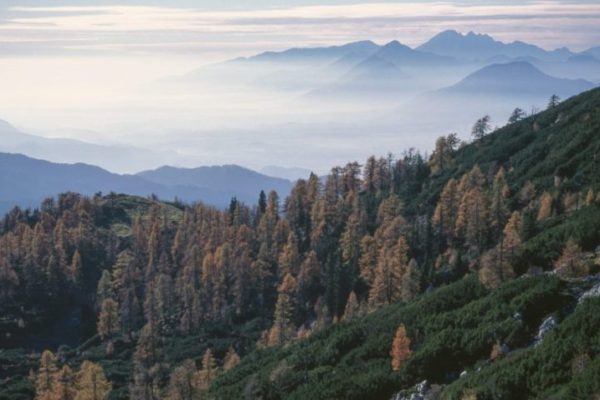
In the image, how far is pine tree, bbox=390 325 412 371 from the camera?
53.0m

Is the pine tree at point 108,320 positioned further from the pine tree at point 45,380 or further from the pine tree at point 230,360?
the pine tree at point 230,360

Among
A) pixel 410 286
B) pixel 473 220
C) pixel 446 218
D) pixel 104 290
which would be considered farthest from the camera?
pixel 104 290

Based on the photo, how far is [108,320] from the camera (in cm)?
11100

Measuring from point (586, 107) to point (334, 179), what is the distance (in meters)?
50.5

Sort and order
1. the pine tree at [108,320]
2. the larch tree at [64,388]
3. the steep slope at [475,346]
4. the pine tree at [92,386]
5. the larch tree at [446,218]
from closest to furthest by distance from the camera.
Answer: the steep slope at [475,346], the pine tree at [92,386], the larch tree at [64,388], the larch tree at [446,218], the pine tree at [108,320]

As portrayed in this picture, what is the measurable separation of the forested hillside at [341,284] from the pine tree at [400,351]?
194 mm

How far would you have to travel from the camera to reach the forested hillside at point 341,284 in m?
50.3

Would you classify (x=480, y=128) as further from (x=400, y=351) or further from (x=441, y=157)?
(x=400, y=351)

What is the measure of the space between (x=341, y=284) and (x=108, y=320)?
40.2 metres

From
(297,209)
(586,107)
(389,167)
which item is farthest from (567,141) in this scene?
(297,209)

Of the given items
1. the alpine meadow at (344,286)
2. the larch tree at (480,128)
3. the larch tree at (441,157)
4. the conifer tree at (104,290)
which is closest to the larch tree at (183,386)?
the alpine meadow at (344,286)

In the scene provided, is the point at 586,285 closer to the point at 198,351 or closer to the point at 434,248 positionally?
the point at 434,248

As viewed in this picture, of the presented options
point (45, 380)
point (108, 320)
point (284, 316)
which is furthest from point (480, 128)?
point (45, 380)

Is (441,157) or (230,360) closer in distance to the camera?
(230,360)
